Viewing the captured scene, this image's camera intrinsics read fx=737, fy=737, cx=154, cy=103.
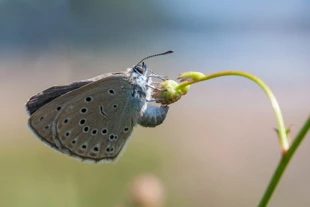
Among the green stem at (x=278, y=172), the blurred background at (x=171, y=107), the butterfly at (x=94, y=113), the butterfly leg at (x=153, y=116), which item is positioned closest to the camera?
the green stem at (x=278, y=172)

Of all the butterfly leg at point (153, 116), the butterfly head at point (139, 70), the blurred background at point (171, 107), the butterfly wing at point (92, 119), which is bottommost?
the blurred background at point (171, 107)

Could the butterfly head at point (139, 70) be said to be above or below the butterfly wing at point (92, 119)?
above

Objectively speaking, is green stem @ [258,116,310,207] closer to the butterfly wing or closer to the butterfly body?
the butterfly body

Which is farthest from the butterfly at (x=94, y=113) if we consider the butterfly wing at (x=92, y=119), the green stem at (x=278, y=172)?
the green stem at (x=278, y=172)

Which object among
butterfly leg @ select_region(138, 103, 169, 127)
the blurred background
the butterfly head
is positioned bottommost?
the blurred background

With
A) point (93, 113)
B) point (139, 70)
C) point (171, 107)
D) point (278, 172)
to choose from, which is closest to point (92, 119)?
point (93, 113)

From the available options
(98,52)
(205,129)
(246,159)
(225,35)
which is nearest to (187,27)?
(225,35)

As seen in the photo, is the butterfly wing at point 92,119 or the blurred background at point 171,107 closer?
the butterfly wing at point 92,119

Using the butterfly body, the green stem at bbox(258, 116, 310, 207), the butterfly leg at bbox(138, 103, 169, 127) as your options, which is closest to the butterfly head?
the butterfly body

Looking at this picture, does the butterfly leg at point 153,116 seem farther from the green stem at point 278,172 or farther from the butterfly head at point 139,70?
the green stem at point 278,172
